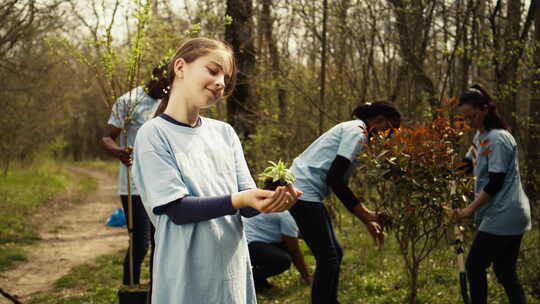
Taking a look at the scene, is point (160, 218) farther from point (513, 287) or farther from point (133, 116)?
point (513, 287)

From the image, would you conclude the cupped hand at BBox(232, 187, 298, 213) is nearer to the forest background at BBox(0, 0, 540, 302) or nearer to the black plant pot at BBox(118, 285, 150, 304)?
the black plant pot at BBox(118, 285, 150, 304)

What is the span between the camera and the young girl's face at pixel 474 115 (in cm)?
410

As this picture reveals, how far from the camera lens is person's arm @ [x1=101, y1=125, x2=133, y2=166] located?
435cm

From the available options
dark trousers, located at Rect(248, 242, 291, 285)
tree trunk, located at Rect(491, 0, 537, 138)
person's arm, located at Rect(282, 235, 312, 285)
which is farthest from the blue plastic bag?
tree trunk, located at Rect(491, 0, 537, 138)

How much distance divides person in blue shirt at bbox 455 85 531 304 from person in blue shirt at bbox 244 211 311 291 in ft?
5.92

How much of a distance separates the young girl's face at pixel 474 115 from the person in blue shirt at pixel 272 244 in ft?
6.50

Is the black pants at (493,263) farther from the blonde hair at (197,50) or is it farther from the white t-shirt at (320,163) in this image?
the blonde hair at (197,50)

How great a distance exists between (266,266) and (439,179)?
7.05 feet

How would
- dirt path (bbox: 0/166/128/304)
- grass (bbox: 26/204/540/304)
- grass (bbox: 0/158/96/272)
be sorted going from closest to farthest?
grass (bbox: 26/204/540/304) < dirt path (bbox: 0/166/128/304) < grass (bbox: 0/158/96/272)

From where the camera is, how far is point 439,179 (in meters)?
3.75

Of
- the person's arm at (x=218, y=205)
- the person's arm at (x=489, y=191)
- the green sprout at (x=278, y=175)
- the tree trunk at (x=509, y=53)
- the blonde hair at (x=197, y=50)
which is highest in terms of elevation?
the tree trunk at (x=509, y=53)

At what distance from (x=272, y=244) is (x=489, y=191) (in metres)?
2.25

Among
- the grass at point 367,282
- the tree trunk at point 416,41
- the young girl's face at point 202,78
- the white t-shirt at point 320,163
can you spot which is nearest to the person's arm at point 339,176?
the white t-shirt at point 320,163

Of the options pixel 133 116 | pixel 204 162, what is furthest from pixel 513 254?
pixel 133 116
